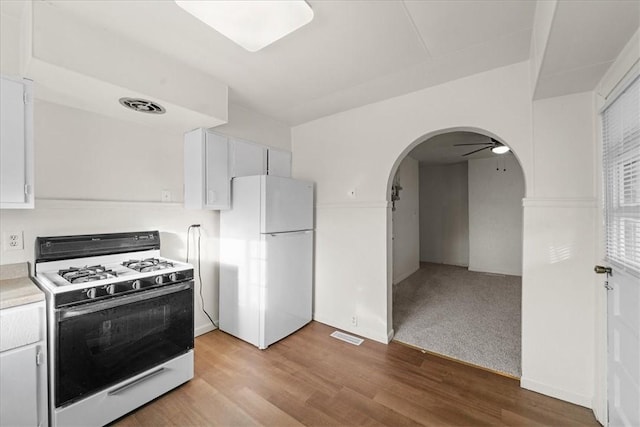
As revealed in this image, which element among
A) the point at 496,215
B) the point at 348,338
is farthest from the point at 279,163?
the point at 496,215

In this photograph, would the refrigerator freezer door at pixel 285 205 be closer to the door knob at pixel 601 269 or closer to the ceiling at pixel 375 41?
the ceiling at pixel 375 41

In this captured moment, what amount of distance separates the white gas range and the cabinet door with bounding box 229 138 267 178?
46.2 inches

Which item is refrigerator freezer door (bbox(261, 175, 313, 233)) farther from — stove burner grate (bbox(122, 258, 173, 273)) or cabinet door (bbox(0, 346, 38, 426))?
cabinet door (bbox(0, 346, 38, 426))

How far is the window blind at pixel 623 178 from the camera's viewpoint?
1.32 metres

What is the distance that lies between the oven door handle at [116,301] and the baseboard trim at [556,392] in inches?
105

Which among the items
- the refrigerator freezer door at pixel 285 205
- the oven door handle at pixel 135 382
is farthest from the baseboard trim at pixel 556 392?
the oven door handle at pixel 135 382

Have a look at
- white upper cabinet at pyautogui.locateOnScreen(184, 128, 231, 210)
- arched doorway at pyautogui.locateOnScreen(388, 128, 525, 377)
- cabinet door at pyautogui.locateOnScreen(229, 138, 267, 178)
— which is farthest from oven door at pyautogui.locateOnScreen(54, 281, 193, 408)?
arched doorway at pyautogui.locateOnScreen(388, 128, 525, 377)

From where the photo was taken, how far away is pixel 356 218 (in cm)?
295

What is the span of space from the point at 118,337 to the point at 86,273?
1.68ft

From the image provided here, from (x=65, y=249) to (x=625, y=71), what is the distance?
3.61m

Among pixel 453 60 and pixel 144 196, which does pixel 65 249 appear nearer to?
pixel 144 196

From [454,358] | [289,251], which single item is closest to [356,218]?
[289,251]

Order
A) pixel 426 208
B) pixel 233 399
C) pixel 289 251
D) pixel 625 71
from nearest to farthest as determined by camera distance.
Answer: pixel 625 71 < pixel 233 399 < pixel 289 251 < pixel 426 208

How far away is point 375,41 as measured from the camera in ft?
6.10
